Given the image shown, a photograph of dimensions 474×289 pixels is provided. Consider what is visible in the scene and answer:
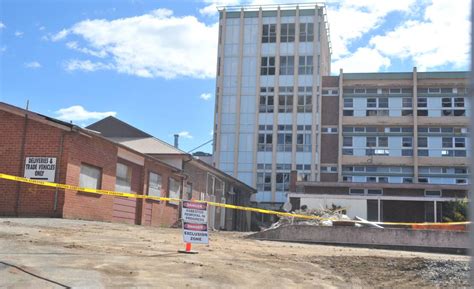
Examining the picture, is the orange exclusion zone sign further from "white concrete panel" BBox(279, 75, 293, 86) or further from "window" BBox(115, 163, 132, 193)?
"white concrete panel" BBox(279, 75, 293, 86)

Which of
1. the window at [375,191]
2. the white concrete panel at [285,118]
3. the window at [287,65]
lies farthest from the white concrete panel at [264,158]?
the window at [375,191]

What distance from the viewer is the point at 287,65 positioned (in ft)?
214

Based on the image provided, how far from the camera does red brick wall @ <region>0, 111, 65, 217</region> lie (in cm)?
1991

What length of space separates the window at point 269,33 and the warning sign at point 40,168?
48818 millimetres

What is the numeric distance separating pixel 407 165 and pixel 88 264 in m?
55.0

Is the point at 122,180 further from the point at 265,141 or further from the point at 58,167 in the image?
the point at 265,141

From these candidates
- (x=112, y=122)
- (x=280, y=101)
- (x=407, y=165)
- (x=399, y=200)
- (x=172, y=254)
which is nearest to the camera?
(x=172, y=254)

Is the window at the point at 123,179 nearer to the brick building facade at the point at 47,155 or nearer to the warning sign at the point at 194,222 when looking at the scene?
the brick building facade at the point at 47,155

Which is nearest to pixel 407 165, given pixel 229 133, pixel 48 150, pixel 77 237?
pixel 229 133

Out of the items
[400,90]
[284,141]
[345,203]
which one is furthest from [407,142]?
[345,203]

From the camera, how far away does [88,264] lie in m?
9.67

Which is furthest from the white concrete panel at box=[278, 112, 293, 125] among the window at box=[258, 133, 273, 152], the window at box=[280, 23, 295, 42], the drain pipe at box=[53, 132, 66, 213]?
the drain pipe at box=[53, 132, 66, 213]

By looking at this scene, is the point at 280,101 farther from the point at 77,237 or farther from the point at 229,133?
the point at 77,237

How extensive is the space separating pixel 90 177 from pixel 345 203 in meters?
25.3
